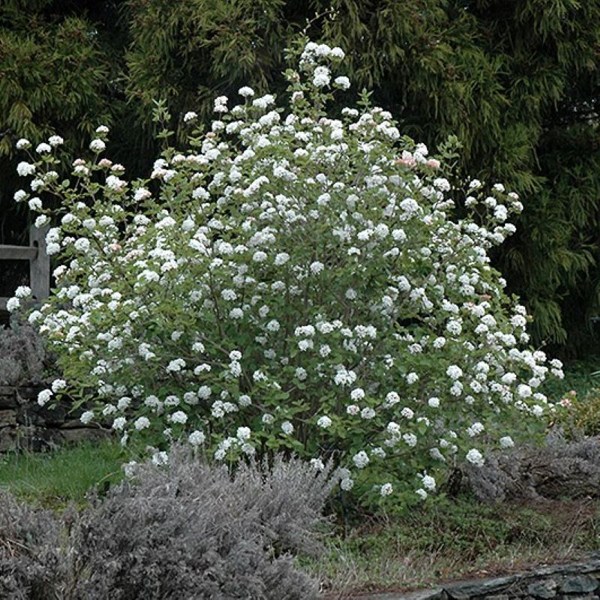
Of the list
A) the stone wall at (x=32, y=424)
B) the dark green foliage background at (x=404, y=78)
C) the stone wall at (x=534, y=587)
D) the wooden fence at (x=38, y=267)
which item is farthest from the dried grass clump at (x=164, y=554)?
the dark green foliage background at (x=404, y=78)

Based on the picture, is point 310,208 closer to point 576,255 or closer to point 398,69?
point 398,69

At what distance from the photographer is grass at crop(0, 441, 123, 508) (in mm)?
6160

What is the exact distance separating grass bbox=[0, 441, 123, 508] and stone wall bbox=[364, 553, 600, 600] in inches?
68.4

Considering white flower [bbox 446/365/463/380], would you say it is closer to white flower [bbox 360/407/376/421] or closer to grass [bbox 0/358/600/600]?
white flower [bbox 360/407/376/421]

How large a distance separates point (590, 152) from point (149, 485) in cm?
807

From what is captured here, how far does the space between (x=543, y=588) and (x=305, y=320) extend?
155cm

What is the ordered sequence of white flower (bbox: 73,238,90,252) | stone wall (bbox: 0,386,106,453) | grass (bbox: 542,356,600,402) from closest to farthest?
white flower (bbox: 73,238,90,252) < stone wall (bbox: 0,386,106,453) < grass (bbox: 542,356,600,402)

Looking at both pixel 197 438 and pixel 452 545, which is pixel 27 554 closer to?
pixel 197 438

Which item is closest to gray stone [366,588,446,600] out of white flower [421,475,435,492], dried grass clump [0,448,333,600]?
dried grass clump [0,448,333,600]

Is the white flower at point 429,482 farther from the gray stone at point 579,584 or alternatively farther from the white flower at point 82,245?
the white flower at point 82,245

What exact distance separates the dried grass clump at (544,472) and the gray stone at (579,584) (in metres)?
0.71

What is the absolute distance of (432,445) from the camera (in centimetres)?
564

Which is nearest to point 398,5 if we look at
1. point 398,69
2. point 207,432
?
point 398,69

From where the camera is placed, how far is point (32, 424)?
7973 mm
